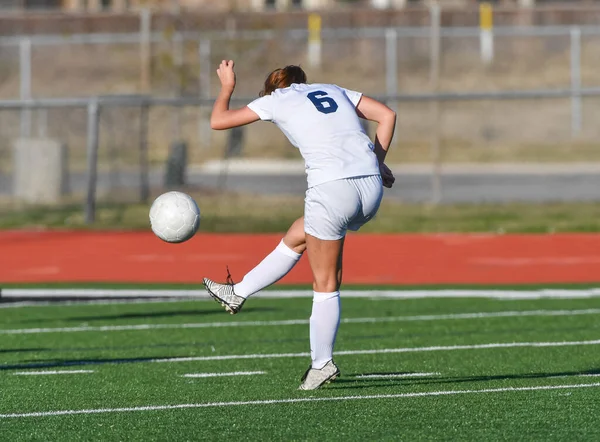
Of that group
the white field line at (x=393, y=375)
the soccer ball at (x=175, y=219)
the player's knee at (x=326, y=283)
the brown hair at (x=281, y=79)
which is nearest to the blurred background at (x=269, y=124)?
the soccer ball at (x=175, y=219)

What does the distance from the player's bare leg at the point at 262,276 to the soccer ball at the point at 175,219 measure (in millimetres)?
618

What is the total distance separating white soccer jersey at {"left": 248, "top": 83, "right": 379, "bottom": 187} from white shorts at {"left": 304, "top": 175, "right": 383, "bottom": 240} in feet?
0.16

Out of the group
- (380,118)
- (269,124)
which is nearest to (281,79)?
(380,118)

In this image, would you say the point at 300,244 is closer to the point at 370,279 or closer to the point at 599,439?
the point at 599,439

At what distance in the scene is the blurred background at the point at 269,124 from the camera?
70.4 feet

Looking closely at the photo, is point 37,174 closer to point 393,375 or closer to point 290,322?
point 290,322

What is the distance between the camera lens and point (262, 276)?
818 centimetres

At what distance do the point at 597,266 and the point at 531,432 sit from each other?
9.46 metres

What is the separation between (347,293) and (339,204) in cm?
610

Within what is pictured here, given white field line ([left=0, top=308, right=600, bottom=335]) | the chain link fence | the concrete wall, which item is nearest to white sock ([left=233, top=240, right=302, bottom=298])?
white field line ([left=0, top=308, right=600, bottom=335])

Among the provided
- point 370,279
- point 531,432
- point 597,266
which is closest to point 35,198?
point 370,279

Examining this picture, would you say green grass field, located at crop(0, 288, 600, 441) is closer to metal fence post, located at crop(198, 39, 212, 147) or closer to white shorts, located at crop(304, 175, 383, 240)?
white shorts, located at crop(304, 175, 383, 240)

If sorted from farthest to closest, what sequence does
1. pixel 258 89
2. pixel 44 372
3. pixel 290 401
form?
pixel 258 89 < pixel 44 372 < pixel 290 401

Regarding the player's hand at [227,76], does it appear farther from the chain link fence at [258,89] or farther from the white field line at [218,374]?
the chain link fence at [258,89]
